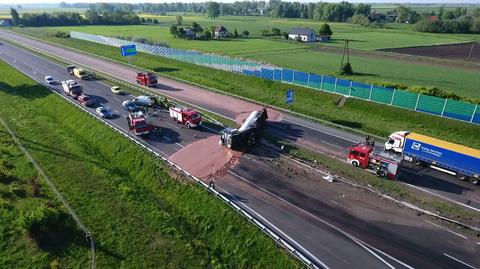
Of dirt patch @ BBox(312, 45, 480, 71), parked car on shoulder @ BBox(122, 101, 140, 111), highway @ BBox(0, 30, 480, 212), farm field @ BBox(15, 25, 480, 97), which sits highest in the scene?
dirt patch @ BBox(312, 45, 480, 71)

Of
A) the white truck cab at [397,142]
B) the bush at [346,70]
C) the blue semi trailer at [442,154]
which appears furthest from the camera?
the bush at [346,70]

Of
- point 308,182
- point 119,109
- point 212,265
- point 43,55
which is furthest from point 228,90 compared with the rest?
point 43,55

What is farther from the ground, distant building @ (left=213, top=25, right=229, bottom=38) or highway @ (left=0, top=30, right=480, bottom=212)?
distant building @ (left=213, top=25, right=229, bottom=38)

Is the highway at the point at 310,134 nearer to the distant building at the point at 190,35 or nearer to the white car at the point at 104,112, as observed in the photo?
the white car at the point at 104,112

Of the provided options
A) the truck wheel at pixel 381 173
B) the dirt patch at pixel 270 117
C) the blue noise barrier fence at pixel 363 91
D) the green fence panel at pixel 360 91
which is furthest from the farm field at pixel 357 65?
the truck wheel at pixel 381 173

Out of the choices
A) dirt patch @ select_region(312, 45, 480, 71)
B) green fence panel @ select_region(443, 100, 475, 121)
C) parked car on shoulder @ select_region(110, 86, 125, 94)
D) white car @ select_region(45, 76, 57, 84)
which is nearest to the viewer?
green fence panel @ select_region(443, 100, 475, 121)

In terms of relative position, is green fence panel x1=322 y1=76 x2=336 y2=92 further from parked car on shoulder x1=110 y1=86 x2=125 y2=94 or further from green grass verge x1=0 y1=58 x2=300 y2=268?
parked car on shoulder x1=110 y1=86 x2=125 y2=94

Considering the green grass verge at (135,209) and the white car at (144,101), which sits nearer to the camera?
the green grass verge at (135,209)

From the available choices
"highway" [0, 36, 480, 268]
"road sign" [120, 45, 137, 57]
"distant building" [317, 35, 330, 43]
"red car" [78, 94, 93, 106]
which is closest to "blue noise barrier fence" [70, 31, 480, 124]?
"road sign" [120, 45, 137, 57]
